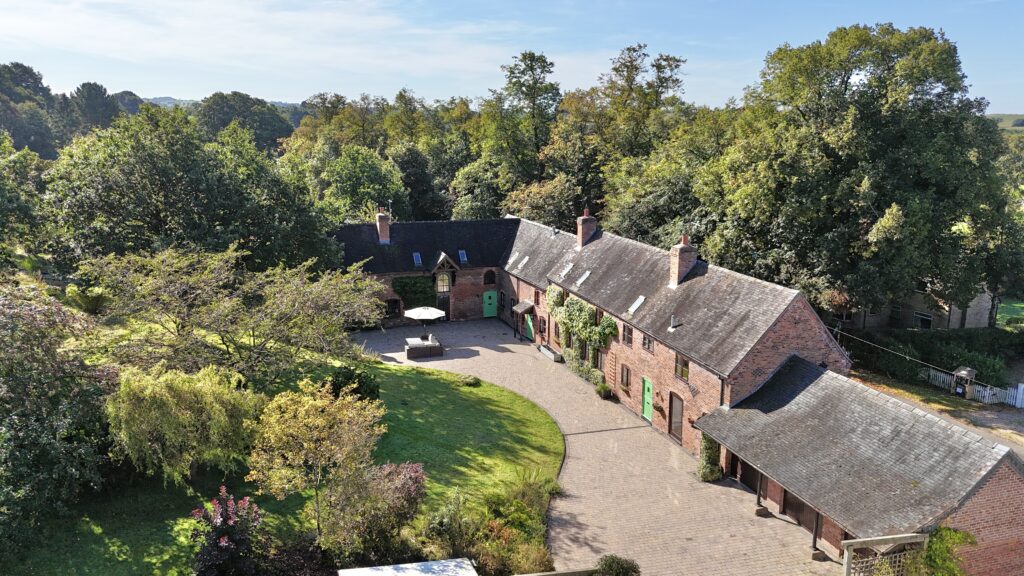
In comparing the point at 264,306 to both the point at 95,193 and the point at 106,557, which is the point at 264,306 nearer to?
the point at 106,557

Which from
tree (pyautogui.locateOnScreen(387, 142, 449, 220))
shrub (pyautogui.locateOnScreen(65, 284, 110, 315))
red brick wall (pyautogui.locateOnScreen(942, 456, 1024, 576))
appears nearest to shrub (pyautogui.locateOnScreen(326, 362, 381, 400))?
shrub (pyautogui.locateOnScreen(65, 284, 110, 315))

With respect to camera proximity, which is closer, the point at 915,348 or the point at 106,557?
the point at 106,557

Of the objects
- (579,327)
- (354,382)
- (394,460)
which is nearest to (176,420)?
(394,460)

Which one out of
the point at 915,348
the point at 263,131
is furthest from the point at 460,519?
the point at 263,131

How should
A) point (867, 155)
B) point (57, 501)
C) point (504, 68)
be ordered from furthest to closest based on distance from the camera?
point (504, 68)
point (867, 155)
point (57, 501)

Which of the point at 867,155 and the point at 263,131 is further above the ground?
the point at 263,131

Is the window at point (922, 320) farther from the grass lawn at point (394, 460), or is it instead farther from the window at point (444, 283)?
the window at point (444, 283)

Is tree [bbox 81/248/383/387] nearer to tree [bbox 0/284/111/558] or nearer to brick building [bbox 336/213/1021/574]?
tree [bbox 0/284/111/558]
